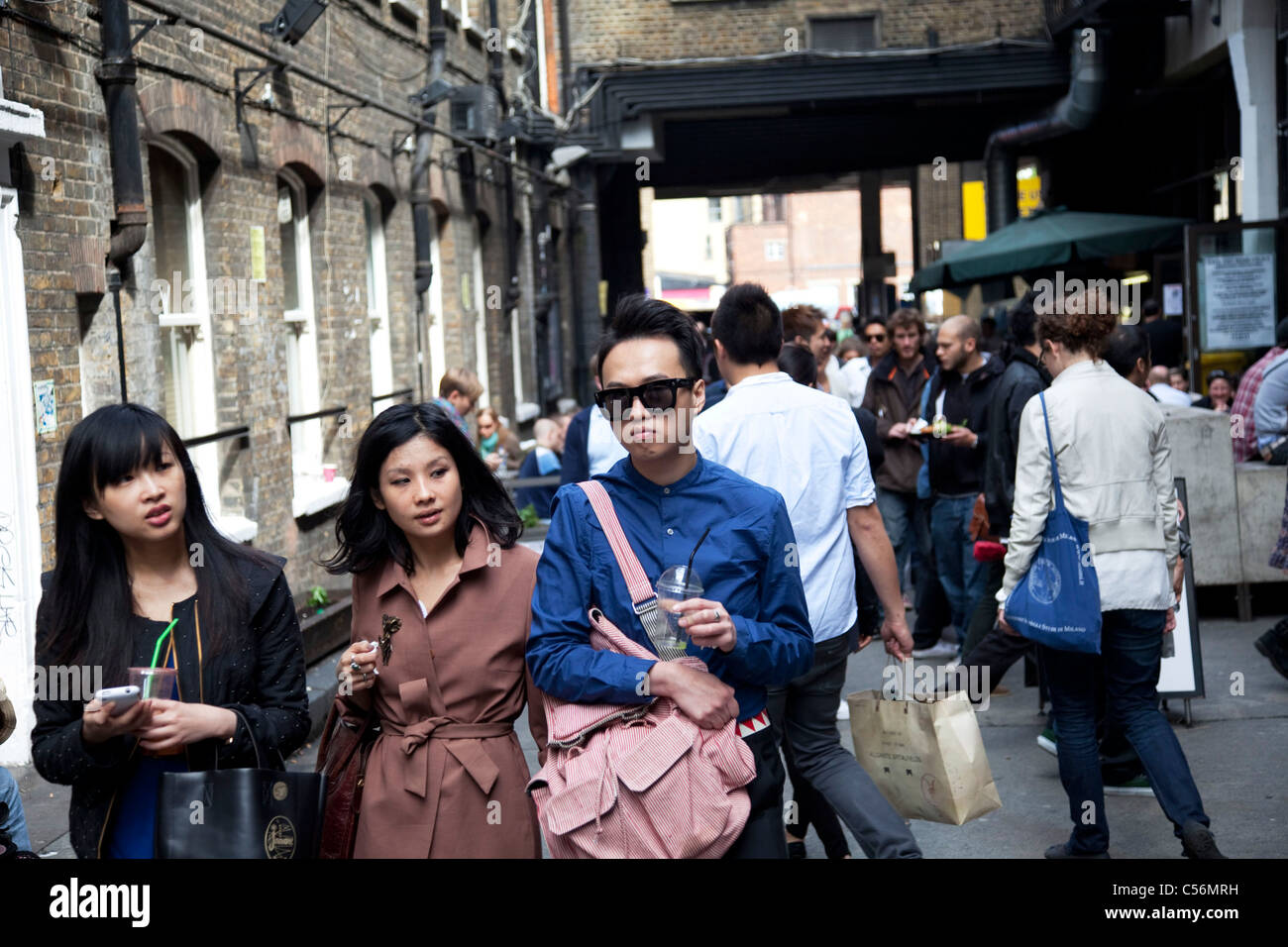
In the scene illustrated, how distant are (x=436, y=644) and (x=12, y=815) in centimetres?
130

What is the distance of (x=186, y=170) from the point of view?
922 cm

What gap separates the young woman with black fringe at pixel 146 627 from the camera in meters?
3.02

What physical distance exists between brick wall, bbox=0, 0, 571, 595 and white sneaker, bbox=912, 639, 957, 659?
4226 mm

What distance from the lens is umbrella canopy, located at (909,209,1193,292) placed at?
1599 centimetres

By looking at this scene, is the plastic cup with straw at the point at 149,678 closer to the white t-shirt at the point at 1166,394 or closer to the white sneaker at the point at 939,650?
the white sneaker at the point at 939,650

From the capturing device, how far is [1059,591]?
5039 millimetres

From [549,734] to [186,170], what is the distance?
279 inches

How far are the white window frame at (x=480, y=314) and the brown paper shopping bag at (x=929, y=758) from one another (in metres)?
13.0

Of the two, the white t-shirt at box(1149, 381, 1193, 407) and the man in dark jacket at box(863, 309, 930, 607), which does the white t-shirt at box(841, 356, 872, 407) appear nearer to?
the white t-shirt at box(1149, 381, 1193, 407)

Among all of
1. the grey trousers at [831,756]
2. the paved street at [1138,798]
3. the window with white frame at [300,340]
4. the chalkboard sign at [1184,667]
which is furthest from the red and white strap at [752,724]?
the window with white frame at [300,340]

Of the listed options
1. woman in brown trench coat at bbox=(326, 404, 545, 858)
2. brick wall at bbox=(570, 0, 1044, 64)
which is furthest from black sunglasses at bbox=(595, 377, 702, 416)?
brick wall at bbox=(570, 0, 1044, 64)

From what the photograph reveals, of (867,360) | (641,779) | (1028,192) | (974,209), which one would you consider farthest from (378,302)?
(974,209)

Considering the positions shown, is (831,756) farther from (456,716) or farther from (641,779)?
(641,779)

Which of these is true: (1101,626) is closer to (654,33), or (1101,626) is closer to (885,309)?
(654,33)
